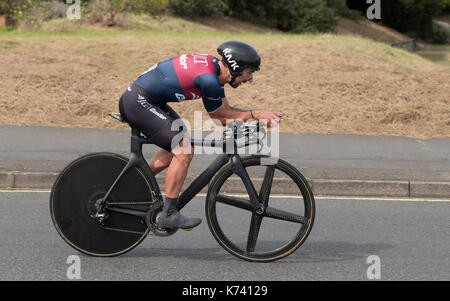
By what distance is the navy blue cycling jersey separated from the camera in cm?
518

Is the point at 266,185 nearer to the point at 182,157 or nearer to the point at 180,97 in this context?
the point at 182,157

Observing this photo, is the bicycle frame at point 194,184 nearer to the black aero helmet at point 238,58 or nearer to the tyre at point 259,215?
the tyre at point 259,215

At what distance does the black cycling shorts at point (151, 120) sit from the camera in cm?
537

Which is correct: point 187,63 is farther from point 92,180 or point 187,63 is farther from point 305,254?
point 305,254

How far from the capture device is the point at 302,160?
32.0ft

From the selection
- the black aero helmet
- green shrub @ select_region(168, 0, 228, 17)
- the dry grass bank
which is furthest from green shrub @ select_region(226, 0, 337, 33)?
the black aero helmet

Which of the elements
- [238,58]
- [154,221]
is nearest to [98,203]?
[154,221]

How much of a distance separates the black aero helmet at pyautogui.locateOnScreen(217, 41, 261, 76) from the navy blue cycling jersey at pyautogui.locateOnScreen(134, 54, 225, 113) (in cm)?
11

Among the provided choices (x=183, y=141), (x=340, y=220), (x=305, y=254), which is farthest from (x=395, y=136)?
(x=183, y=141)

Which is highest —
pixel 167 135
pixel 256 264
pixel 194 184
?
pixel 167 135

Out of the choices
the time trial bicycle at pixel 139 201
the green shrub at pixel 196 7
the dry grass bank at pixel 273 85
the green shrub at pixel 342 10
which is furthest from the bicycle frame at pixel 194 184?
the green shrub at pixel 342 10

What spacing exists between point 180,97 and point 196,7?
25313 mm

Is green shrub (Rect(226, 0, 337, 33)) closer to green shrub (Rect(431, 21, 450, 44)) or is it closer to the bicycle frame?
green shrub (Rect(431, 21, 450, 44))

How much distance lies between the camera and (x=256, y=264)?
18.6ft
